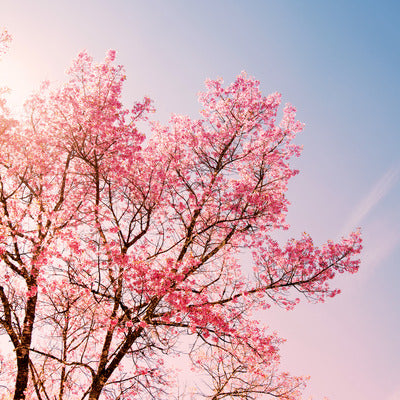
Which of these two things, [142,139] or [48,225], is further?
[142,139]

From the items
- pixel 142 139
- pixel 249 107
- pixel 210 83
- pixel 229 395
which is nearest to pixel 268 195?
pixel 249 107

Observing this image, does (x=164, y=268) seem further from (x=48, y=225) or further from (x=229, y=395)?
(x=229, y=395)

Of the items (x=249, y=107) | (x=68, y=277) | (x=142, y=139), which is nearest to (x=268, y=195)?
(x=249, y=107)

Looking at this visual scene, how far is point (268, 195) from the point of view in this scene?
10836 millimetres

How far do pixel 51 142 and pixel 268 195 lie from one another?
271 inches

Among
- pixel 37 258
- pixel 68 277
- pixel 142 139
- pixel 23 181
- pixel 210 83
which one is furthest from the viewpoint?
pixel 210 83

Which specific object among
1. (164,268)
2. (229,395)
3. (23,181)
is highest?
(23,181)

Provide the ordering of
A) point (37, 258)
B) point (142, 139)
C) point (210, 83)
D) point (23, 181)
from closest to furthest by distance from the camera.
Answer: point (37, 258)
point (23, 181)
point (142, 139)
point (210, 83)

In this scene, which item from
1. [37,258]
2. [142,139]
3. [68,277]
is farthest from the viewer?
[142,139]

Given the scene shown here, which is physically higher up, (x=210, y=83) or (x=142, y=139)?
(x=210, y=83)

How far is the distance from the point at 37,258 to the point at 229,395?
834cm

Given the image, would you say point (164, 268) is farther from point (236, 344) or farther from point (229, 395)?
point (229, 395)

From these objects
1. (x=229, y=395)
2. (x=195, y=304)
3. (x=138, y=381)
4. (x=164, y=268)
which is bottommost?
(x=229, y=395)

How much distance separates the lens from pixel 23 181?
31.8 feet
